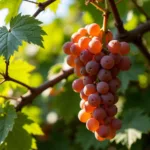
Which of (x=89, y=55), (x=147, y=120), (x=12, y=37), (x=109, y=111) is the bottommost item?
(x=147, y=120)

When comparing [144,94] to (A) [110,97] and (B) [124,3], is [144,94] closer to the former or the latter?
(B) [124,3]

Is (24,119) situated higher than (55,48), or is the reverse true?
(24,119)

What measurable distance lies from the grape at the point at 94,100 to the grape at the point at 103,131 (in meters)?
0.06

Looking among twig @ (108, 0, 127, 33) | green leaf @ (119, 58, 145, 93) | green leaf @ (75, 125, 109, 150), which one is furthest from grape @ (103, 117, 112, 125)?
green leaf @ (119, 58, 145, 93)

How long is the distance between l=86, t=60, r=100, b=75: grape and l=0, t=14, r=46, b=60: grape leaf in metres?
0.14

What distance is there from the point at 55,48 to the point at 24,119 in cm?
133

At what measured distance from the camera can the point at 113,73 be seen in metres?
1.21

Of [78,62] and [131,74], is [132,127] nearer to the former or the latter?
[131,74]

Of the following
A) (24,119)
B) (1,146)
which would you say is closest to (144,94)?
(24,119)

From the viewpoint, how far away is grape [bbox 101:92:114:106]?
1.16 metres

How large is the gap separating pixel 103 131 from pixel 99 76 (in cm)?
15

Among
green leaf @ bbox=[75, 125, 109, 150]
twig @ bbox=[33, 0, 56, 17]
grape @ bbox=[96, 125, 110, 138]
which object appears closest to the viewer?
grape @ bbox=[96, 125, 110, 138]

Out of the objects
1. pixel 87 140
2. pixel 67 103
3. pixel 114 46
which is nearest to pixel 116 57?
pixel 114 46

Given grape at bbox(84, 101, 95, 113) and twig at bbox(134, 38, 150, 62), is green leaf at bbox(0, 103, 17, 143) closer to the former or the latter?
grape at bbox(84, 101, 95, 113)
